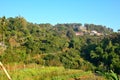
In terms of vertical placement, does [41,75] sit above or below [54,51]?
above

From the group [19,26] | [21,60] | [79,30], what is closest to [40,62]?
[21,60]

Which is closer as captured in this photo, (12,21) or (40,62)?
(40,62)

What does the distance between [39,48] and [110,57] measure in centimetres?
1115

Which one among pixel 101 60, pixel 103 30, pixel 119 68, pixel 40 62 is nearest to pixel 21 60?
pixel 40 62

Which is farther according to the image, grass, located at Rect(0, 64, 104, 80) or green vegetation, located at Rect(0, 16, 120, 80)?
green vegetation, located at Rect(0, 16, 120, 80)

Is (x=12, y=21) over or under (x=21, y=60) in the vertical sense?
over

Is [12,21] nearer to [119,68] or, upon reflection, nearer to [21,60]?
[21,60]

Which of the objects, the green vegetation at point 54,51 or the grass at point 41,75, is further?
the green vegetation at point 54,51

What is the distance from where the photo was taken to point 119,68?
35.9 m

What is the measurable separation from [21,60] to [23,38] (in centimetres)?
1103

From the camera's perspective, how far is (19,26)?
56875 mm

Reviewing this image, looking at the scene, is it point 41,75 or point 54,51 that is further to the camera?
point 54,51

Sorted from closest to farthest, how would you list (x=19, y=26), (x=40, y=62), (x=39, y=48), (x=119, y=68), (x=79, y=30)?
(x=119, y=68)
(x=40, y=62)
(x=39, y=48)
(x=19, y=26)
(x=79, y=30)

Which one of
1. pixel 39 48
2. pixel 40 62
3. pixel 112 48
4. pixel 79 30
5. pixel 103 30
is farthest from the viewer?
pixel 103 30
